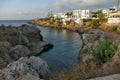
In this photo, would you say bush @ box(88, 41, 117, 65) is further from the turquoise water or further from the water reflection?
the water reflection

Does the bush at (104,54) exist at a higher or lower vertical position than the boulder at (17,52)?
higher

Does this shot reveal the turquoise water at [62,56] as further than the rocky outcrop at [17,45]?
Yes

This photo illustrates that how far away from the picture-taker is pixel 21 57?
838 inches

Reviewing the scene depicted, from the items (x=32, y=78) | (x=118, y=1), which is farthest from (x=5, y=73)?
(x=118, y=1)

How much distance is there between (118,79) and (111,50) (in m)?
11.4

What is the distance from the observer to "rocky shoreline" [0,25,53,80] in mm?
13874

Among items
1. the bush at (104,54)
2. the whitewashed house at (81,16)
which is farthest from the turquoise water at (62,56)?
the whitewashed house at (81,16)

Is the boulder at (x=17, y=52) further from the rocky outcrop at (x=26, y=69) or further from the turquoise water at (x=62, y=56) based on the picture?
the rocky outcrop at (x=26, y=69)

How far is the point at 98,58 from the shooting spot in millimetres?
21359

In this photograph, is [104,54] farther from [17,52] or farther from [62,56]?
[62,56]

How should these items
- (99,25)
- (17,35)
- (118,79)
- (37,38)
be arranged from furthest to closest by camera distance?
1. (99,25)
2. (37,38)
3. (17,35)
4. (118,79)

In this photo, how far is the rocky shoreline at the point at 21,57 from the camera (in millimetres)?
13874

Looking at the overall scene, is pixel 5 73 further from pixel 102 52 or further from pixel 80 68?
pixel 102 52

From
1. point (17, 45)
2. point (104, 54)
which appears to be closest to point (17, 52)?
point (17, 45)
